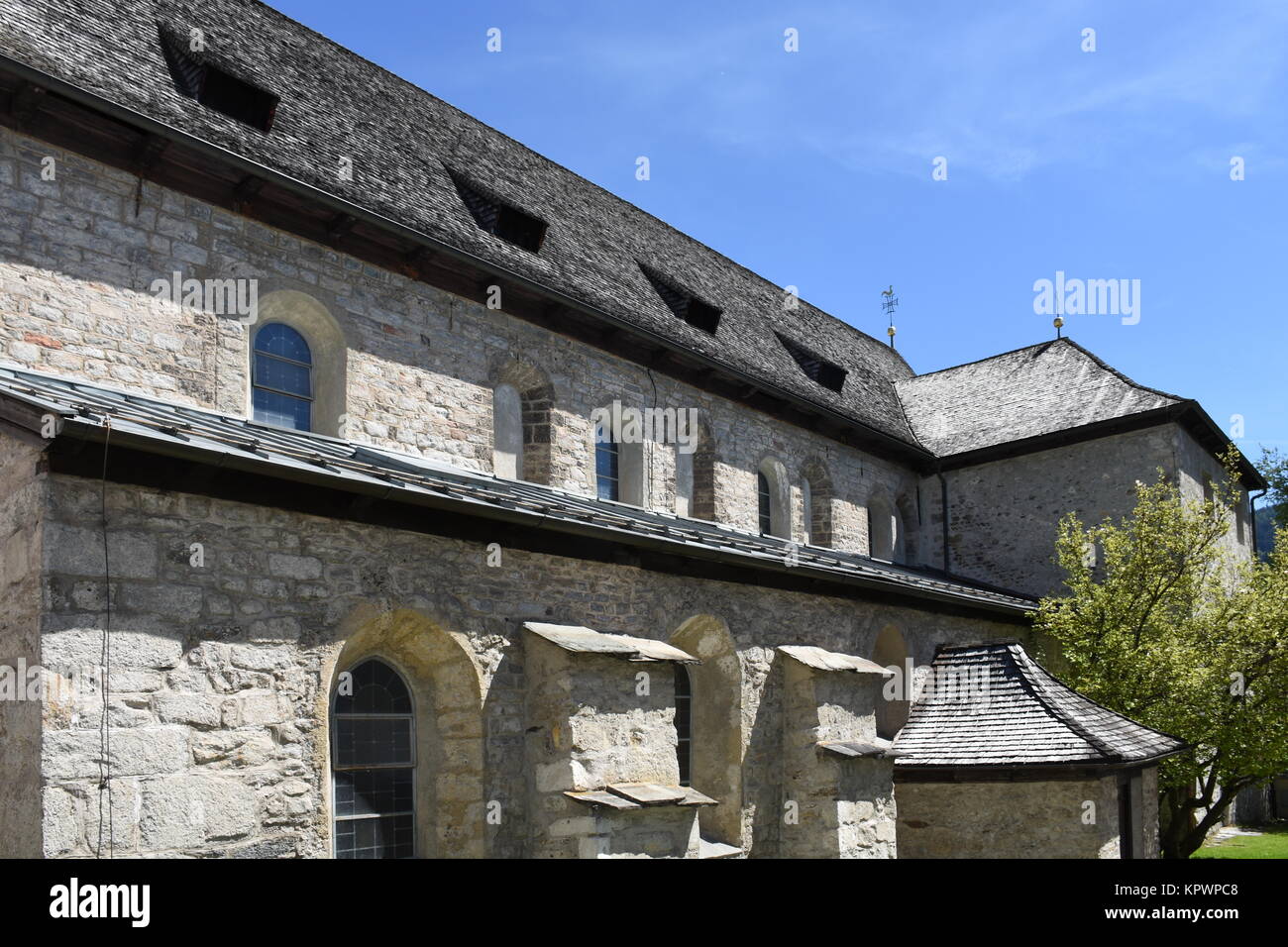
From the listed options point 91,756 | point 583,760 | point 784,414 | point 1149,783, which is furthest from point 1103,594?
point 91,756

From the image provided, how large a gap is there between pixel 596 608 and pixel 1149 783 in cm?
766

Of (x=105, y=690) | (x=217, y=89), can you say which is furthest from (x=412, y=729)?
(x=217, y=89)

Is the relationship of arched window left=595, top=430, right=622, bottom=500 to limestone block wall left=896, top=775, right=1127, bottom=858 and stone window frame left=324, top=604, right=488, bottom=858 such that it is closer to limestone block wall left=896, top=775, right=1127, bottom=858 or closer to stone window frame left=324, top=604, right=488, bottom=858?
limestone block wall left=896, top=775, right=1127, bottom=858

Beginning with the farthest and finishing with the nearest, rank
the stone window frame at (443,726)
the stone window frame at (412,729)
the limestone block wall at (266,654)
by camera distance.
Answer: the stone window frame at (443,726) → the stone window frame at (412,729) → the limestone block wall at (266,654)

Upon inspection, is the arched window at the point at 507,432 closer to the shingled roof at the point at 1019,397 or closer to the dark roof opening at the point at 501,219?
the dark roof opening at the point at 501,219

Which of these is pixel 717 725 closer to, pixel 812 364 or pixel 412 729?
pixel 412 729

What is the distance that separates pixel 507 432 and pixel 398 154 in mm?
3585

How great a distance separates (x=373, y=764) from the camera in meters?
8.91

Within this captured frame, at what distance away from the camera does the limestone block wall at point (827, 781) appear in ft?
39.7

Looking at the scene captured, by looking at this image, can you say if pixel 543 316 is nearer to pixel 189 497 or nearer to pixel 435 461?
pixel 435 461

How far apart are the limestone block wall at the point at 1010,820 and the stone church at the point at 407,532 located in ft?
0.12

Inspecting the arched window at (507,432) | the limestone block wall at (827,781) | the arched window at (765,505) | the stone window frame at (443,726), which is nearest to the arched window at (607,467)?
the arched window at (507,432)

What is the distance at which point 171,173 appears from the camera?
36.3 feet

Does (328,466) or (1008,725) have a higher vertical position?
(328,466)
